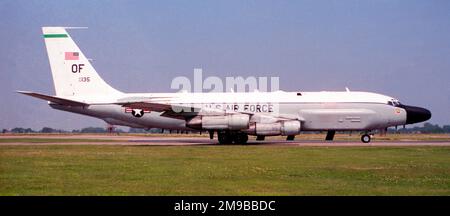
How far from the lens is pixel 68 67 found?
42.8 m

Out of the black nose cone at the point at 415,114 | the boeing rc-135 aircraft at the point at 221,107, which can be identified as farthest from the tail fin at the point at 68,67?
the black nose cone at the point at 415,114

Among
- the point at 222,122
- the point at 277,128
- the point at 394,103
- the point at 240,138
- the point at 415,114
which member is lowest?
the point at 240,138

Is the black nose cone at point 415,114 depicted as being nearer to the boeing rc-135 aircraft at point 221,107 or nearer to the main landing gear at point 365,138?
the boeing rc-135 aircraft at point 221,107

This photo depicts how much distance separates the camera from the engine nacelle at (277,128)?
37812mm

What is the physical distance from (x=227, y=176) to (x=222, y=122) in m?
21.1

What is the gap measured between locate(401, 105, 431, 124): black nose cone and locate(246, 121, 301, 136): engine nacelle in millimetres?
8876

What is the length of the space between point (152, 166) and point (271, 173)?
4.94 metres

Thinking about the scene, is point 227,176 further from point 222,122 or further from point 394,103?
point 394,103

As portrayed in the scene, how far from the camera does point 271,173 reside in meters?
17.9

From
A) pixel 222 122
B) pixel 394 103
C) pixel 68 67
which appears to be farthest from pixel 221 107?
pixel 394 103

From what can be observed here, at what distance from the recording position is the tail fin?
4250cm

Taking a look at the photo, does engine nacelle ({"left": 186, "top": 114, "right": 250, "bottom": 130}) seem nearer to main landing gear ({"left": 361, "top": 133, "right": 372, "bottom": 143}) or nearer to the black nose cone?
main landing gear ({"left": 361, "top": 133, "right": 372, "bottom": 143})

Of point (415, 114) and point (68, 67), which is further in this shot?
point (68, 67)
